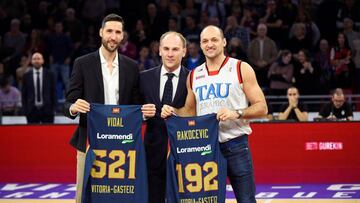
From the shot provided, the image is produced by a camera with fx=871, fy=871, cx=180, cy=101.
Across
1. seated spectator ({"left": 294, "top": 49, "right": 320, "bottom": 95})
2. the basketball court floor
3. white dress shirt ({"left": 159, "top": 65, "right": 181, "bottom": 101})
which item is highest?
seated spectator ({"left": 294, "top": 49, "right": 320, "bottom": 95})

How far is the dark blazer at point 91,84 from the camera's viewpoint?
851 centimetres

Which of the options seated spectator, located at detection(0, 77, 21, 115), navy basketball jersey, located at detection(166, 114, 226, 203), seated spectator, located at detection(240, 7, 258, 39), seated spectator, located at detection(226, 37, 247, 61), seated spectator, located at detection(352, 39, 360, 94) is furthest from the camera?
seated spectator, located at detection(240, 7, 258, 39)

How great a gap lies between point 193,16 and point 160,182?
11.2 meters

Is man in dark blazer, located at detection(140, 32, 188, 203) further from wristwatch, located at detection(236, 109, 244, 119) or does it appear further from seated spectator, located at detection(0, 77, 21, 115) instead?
seated spectator, located at detection(0, 77, 21, 115)

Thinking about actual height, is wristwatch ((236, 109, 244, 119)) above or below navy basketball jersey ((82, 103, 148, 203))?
above

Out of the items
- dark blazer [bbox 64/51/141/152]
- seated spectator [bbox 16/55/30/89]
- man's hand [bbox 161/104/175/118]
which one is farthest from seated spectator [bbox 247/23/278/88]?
man's hand [bbox 161/104/175/118]

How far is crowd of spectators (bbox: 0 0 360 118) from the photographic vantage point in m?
17.6

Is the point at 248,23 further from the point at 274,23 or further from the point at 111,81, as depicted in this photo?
the point at 111,81

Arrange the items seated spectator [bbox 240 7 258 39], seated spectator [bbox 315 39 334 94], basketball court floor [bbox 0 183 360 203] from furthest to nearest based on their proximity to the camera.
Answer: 1. seated spectator [bbox 240 7 258 39]
2. seated spectator [bbox 315 39 334 94]
3. basketball court floor [bbox 0 183 360 203]

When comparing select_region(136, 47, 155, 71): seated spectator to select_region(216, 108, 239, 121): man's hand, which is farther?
select_region(136, 47, 155, 71): seated spectator

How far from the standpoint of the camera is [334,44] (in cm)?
1872

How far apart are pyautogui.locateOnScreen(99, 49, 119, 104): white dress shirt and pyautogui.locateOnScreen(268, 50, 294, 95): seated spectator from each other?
8.89m

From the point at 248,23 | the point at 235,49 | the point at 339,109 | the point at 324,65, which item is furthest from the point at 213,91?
the point at 248,23

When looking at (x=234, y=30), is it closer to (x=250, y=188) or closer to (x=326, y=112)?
(x=326, y=112)
